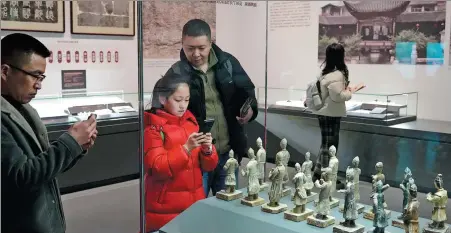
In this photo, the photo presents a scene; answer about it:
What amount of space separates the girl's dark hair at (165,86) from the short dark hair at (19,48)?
83 cm

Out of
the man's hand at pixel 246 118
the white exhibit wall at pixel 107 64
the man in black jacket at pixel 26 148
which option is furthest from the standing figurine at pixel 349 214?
the man in black jacket at pixel 26 148

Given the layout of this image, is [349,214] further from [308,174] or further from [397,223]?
[308,174]

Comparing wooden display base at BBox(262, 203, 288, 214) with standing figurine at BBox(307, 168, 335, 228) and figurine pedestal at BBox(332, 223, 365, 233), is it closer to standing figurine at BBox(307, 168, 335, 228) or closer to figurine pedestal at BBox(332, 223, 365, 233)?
standing figurine at BBox(307, 168, 335, 228)

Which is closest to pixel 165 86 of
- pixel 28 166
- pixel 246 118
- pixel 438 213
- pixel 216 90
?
pixel 216 90

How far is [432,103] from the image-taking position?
8.33 ft

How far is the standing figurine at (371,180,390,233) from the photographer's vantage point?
7.36ft

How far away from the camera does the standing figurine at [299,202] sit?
2.55 m

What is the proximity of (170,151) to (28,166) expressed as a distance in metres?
1.00

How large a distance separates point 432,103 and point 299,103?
74 centimetres

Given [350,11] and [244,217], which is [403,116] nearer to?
[350,11]

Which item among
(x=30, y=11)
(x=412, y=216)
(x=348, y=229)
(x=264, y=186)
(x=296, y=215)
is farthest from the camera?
(x=264, y=186)

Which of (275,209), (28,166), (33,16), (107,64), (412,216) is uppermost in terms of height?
(33,16)

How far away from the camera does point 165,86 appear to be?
2.56m

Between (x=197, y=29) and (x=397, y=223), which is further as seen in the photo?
(x=197, y=29)
